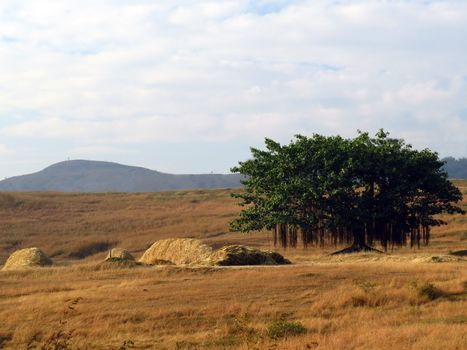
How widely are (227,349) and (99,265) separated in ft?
58.8

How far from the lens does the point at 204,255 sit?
3294 centimetres

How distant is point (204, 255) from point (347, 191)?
926 cm

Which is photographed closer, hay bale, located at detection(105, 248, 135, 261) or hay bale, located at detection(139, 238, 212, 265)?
hay bale, located at detection(139, 238, 212, 265)

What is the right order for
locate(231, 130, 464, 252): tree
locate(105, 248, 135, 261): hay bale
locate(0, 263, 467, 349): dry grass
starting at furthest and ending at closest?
locate(231, 130, 464, 252): tree < locate(105, 248, 135, 261): hay bale < locate(0, 263, 467, 349): dry grass

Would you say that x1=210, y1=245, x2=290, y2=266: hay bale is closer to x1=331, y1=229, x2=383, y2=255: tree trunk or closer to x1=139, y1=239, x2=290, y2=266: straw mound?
x1=139, y1=239, x2=290, y2=266: straw mound

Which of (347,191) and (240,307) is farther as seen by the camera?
(347,191)

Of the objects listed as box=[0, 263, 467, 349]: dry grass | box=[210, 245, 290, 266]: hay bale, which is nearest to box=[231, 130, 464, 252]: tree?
box=[210, 245, 290, 266]: hay bale

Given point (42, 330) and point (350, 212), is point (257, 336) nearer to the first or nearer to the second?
point (42, 330)

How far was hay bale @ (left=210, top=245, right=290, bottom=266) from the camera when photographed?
30594 millimetres

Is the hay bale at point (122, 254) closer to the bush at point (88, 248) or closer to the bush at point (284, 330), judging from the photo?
the bush at point (88, 248)

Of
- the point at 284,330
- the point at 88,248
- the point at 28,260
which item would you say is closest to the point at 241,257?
the point at 28,260

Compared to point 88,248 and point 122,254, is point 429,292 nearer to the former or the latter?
point 122,254

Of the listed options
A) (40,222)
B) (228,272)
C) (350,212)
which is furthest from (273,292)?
(40,222)

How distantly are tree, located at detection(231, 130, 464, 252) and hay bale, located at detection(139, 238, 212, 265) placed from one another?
4.26 metres
